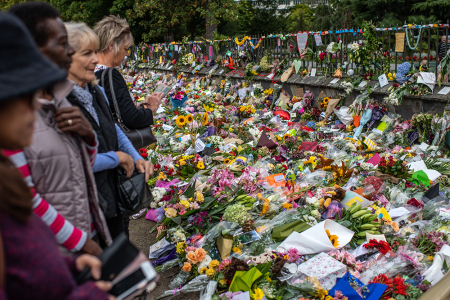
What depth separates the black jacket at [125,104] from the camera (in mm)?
2358

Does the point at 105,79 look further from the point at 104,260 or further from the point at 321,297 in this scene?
the point at 321,297

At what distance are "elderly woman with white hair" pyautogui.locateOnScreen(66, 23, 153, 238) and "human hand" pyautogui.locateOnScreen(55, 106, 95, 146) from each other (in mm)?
327

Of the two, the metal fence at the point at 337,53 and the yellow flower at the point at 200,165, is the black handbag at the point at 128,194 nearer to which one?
the yellow flower at the point at 200,165

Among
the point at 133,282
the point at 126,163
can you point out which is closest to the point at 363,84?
the point at 126,163

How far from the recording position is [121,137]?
2090mm

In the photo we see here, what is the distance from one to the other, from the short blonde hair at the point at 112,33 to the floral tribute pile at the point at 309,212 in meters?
1.45

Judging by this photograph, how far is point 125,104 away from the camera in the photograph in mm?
2412

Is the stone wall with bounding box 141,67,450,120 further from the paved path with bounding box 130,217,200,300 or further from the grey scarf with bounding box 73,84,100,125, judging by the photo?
the grey scarf with bounding box 73,84,100,125

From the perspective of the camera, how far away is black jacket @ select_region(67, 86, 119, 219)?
1762 mm

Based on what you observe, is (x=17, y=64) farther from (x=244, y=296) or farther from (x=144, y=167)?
(x=244, y=296)

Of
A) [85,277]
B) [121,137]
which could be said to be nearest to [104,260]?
[85,277]

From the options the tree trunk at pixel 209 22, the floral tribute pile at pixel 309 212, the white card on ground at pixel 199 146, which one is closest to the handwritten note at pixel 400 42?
the floral tribute pile at pixel 309 212

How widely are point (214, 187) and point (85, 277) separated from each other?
2.66 meters

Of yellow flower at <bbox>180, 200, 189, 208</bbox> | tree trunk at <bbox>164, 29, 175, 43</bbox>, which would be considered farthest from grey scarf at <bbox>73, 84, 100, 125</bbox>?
tree trunk at <bbox>164, 29, 175, 43</bbox>
